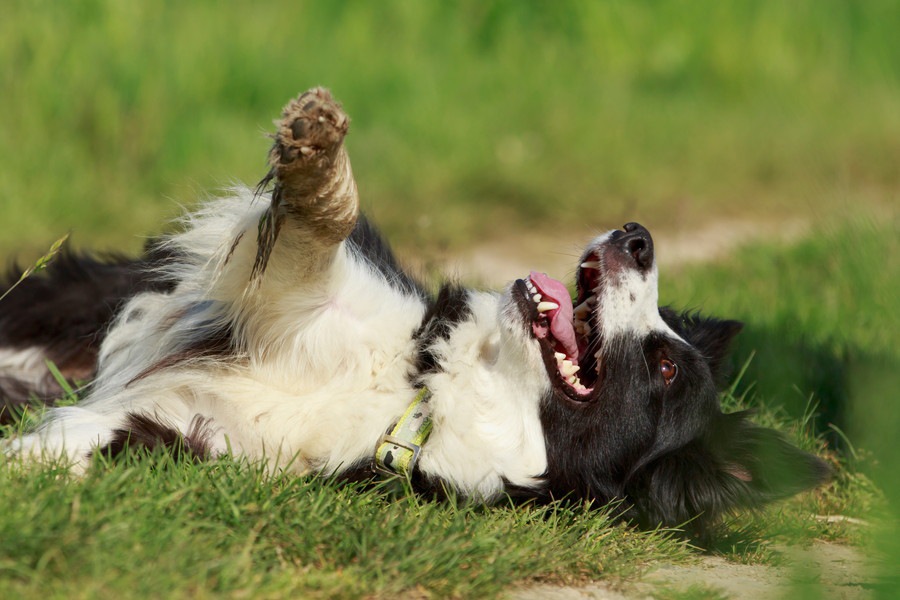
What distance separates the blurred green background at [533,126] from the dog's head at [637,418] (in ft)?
3.66

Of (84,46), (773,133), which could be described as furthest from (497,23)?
(84,46)

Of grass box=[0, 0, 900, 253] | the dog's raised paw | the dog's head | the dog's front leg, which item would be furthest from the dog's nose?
grass box=[0, 0, 900, 253]

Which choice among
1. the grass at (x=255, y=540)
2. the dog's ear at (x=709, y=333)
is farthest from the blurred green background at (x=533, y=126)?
the grass at (x=255, y=540)

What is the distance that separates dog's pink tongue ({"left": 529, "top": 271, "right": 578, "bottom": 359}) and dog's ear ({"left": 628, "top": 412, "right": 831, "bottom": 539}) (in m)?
0.43

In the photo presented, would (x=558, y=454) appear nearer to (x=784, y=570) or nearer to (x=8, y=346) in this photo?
(x=784, y=570)

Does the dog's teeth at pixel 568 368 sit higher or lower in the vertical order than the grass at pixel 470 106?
lower

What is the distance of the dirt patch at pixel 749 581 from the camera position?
2482 millimetres

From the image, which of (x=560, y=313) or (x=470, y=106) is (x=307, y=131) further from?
(x=470, y=106)

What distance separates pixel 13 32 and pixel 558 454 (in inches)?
197

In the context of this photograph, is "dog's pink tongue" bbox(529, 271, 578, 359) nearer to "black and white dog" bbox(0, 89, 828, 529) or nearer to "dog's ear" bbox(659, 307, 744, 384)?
"black and white dog" bbox(0, 89, 828, 529)

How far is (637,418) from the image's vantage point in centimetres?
325

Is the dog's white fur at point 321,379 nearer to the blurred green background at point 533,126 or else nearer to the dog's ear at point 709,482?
the dog's ear at point 709,482

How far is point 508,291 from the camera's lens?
3258 millimetres

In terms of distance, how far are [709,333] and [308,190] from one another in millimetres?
1508
